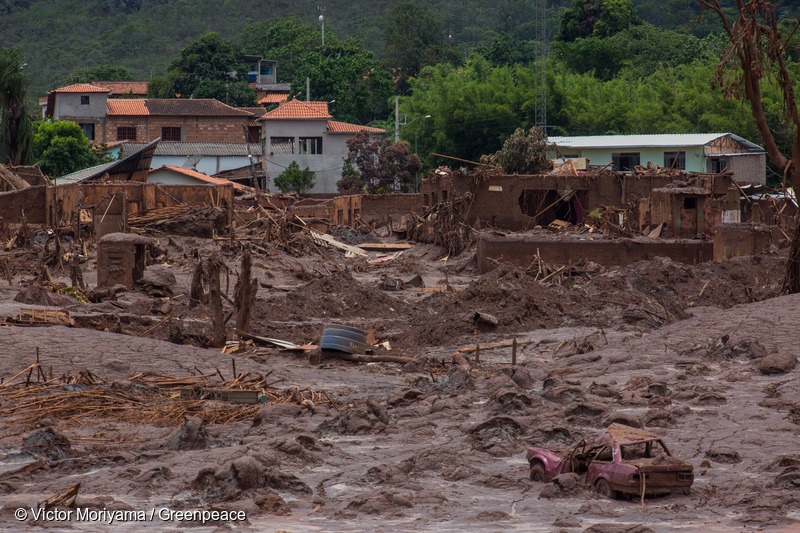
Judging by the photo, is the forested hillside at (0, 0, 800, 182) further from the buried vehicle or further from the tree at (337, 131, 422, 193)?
the buried vehicle

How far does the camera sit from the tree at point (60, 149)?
5819cm

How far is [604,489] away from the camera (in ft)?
38.0

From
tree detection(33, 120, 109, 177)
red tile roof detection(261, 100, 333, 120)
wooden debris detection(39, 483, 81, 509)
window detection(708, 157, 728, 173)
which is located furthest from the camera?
red tile roof detection(261, 100, 333, 120)

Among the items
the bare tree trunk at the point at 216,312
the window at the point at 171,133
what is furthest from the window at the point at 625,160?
the bare tree trunk at the point at 216,312

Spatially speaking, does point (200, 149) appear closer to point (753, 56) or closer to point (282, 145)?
point (282, 145)

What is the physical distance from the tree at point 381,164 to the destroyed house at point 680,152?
10414 mm

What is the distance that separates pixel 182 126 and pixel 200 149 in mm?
2768

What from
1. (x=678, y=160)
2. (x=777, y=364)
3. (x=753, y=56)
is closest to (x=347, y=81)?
(x=678, y=160)

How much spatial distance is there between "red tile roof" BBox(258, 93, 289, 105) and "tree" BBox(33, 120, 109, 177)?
3132cm

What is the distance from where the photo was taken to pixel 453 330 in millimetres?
23281

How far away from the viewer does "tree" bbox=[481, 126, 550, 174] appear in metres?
45.2

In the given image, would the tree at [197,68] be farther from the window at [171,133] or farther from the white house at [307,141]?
the white house at [307,141]

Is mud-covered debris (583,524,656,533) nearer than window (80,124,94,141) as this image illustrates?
Yes

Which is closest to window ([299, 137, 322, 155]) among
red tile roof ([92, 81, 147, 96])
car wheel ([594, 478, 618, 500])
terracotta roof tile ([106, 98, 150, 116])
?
terracotta roof tile ([106, 98, 150, 116])
